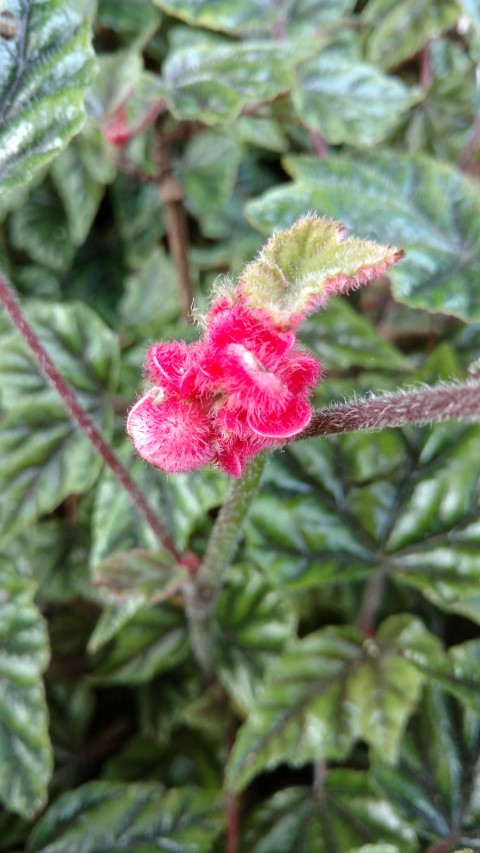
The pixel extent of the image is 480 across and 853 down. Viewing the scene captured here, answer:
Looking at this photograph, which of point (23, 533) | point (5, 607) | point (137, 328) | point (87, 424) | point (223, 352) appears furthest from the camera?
point (137, 328)

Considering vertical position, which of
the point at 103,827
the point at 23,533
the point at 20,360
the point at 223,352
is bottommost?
the point at 103,827

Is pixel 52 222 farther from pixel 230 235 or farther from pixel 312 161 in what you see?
pixel 312 161

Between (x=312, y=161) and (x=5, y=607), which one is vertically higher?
(x=312, y=161)

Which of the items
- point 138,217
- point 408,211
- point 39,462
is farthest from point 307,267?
point 138,217

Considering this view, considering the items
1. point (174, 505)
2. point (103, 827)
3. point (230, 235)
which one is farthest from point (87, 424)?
point (230, 235)

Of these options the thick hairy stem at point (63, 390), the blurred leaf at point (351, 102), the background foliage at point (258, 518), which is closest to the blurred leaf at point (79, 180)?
the background foliage at point (258, 518)

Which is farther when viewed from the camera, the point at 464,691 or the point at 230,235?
the point at 230,235

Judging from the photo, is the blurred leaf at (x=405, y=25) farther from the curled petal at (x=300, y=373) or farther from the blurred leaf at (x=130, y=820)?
the blurred leaf at (x=130, y=820)
